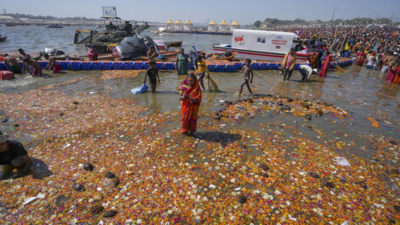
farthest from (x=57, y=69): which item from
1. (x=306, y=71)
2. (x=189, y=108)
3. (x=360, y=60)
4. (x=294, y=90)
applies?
(x=360, y=60)

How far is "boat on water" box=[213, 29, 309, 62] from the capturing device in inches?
674

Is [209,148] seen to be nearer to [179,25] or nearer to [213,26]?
[213,26]

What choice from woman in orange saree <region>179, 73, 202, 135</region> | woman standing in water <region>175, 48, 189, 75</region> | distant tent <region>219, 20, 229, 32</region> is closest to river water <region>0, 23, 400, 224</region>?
woman in orange saree <region>179, 73, 202, 135</region>

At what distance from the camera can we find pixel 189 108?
17.3 ft

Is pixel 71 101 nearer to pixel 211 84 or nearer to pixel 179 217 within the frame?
pixel 211 84

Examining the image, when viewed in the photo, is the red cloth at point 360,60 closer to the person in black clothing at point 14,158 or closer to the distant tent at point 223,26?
the person in black clothing at point 14,158

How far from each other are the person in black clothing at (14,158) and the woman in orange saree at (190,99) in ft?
11.3

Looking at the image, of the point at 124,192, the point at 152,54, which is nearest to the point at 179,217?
the point at 124,192

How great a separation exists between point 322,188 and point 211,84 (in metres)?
7.09

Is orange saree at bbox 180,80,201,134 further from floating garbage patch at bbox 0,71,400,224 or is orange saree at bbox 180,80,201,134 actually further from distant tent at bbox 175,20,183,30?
distant tent at bbox 175,20,183,30

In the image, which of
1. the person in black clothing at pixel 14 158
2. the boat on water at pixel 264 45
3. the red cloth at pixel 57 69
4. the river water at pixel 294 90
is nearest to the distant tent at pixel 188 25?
the boat on water at pixel 264 45

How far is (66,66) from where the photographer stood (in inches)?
538

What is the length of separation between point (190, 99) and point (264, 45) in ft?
49.5

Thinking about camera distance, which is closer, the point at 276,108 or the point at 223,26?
the point at 276,108
